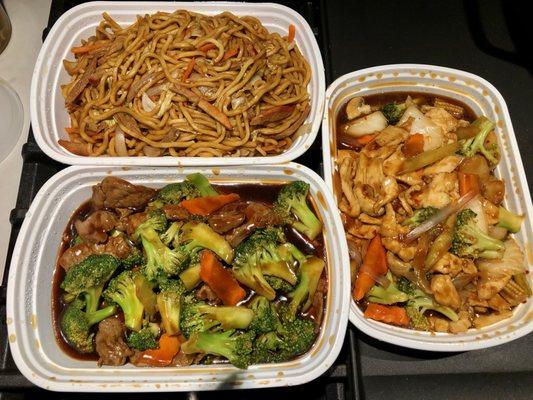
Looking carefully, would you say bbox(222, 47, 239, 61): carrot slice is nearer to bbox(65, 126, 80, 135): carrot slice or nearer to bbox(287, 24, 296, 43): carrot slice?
bbox(287, 24, 296, 43): carrot slice

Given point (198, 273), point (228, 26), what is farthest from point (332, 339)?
point (228, 26)

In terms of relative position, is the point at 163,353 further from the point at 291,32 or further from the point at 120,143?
the point at 291,32

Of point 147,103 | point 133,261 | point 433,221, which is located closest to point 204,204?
point 133,261

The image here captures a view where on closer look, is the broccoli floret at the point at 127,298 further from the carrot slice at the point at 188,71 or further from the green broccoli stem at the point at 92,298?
the carrot slice at the point at 188,71

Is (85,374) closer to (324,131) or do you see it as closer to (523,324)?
(324,131)

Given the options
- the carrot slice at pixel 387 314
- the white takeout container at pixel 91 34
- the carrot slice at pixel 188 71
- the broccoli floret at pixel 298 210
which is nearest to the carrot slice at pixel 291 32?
the white takeout container at pixel 91 34

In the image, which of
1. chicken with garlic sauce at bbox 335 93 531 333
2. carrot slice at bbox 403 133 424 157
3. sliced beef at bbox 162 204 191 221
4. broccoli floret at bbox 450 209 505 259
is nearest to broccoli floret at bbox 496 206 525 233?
chicken with garlic sauce at bbox 335 93 531 333
